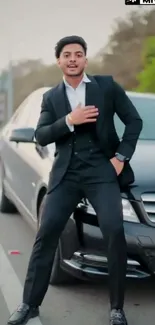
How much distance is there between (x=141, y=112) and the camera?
17.9 feet

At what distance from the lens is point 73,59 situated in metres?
3.40

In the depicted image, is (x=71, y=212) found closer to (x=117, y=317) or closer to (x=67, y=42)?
(x=117, y=317)

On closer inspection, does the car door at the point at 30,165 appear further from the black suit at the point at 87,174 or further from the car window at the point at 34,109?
the black suit at the point at 87,174

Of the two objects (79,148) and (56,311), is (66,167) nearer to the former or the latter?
(79,148)

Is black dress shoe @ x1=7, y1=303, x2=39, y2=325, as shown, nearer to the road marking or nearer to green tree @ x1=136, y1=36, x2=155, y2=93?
the road marking

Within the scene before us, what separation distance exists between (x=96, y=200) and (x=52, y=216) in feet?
0.93

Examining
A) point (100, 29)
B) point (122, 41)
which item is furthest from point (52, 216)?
point (100, 29)

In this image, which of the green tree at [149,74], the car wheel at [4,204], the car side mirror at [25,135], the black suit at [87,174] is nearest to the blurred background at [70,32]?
the green tree at [149,74]

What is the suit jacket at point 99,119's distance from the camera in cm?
347

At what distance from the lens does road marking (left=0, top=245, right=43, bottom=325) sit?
3.94m

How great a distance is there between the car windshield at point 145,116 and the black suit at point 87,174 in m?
1.53

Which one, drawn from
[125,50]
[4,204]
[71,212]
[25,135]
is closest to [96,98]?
[71,212]

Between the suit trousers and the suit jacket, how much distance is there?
0.32 ft

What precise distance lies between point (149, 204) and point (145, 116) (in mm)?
1848
